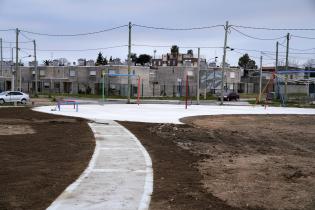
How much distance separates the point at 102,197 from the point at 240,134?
12.8 meters

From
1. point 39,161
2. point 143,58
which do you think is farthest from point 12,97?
point 143,58

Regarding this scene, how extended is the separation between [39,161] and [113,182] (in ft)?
10.7

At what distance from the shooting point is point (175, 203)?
7.56 m

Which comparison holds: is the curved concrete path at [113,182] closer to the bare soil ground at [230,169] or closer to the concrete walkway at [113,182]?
the concrete walkway at [113,182]

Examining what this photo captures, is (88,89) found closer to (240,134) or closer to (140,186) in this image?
(240,134)

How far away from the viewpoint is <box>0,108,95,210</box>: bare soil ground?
7880 mm

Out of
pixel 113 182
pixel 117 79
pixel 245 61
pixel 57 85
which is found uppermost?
pixel 245 61

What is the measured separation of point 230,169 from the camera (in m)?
A: 11.0

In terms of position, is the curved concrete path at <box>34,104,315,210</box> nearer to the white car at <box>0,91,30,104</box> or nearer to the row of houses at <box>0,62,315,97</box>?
the white car at <box>0,91,30,104</box>

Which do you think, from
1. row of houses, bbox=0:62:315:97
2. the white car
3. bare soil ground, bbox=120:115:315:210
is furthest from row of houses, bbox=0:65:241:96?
bare soil ground, bbox=120:115:315:210

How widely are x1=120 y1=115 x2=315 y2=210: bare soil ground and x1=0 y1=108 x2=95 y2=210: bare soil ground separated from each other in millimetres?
1730

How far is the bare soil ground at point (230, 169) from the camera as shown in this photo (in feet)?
25.6

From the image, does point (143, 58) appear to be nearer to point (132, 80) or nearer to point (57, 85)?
point (57, 85)

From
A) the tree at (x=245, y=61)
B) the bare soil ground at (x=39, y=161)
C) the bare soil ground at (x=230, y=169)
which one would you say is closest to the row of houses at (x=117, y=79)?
the tree at (x=245, y=61)
